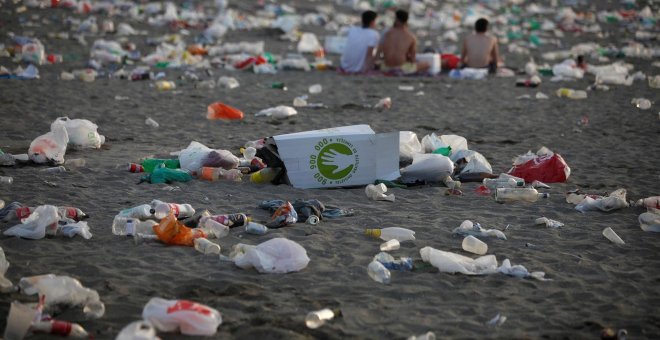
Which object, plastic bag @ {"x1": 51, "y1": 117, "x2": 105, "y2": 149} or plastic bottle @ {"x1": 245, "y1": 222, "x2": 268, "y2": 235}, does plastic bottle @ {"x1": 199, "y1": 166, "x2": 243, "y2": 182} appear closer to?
plastic bottle @ {"x1": 245, "y1": 222, "x2": 268, "y2": 235}

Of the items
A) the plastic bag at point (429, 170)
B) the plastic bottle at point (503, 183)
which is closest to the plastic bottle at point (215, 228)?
the plastic bag at point (429, 170)

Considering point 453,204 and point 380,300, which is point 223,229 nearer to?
point 380,300

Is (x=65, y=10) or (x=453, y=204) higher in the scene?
(x=65, y=10)

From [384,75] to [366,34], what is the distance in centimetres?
57

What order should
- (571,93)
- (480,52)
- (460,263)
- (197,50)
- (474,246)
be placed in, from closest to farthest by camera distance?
(460,263)
(474,246)
(571,93)
(480,52)
(197,50)

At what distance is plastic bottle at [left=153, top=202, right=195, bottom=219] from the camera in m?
3.96

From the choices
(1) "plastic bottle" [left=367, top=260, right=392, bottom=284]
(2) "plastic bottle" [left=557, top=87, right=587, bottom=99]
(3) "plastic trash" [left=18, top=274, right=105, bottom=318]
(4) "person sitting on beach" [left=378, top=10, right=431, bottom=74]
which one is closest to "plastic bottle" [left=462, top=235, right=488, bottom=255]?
(1) "plastic bottle" [left=367, top=260, right=392, bottom=284]

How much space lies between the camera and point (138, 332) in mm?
2471

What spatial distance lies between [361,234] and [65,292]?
4.92 feet

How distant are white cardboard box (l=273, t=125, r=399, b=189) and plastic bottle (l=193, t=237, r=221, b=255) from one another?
1.18 meters

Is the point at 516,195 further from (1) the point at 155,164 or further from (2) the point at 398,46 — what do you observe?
(2) the point at 398,46

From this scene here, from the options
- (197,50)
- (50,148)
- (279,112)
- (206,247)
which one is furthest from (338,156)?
(197,50)

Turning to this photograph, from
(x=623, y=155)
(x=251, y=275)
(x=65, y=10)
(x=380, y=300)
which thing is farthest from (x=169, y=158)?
(x=65, y=10)

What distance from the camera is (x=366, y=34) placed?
10.2 meters
